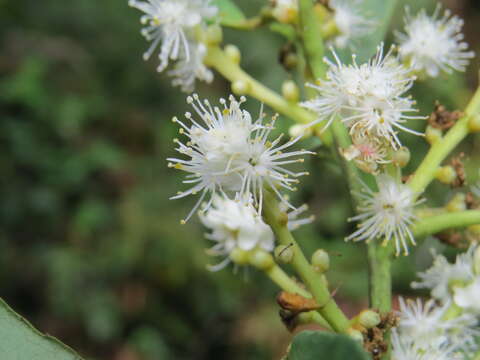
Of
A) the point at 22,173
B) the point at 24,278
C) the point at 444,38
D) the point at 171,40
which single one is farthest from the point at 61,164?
the point at 444,38

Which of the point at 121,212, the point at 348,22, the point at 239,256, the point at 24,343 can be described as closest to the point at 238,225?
the point at 239,256

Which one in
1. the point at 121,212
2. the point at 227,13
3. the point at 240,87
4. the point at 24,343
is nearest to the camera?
the point at 24,343

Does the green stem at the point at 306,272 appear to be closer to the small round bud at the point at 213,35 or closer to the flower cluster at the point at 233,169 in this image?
the flower cluster at the point at 233,169

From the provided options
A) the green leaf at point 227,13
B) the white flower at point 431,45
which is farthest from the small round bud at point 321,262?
the green leaf at point 227,13

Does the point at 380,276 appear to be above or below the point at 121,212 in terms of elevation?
below

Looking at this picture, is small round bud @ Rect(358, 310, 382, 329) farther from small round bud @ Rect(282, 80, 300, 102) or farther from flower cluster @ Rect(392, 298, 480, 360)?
small round bud @ Rect(282, 80, 300, 102)

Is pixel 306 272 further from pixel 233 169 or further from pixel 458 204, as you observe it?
pixel 458 204

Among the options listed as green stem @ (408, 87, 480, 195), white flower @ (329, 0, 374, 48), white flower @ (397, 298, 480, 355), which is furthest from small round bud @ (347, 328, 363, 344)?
white flower @ (329, 0, 374, 48)
